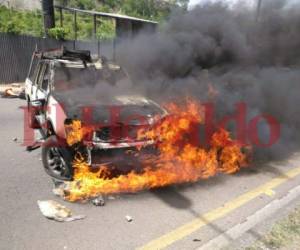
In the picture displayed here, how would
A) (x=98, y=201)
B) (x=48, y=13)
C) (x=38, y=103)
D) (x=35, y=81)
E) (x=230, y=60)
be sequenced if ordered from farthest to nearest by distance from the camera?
(x=48, y=13), (x=230, y=60), (x=35, y=81), (x=38, y=103), (x=98, y=201)

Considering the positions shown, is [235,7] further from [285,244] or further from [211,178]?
[285,244]

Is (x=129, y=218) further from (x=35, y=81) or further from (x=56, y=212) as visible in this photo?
(x=35, y=81)

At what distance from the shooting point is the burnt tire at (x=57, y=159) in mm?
5089

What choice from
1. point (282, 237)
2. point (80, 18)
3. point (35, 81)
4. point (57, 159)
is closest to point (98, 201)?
point (57, 159)

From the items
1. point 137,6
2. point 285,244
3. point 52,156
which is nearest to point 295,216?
point 285,244

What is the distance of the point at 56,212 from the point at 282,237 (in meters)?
2.58

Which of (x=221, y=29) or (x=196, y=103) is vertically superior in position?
(x=221, y=29)

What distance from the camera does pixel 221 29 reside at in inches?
356

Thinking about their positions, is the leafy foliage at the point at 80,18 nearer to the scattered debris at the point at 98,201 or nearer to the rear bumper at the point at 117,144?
the rear bumper at the point at 117,144

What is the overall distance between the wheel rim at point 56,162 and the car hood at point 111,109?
67cm

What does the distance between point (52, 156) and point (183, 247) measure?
2655 mm

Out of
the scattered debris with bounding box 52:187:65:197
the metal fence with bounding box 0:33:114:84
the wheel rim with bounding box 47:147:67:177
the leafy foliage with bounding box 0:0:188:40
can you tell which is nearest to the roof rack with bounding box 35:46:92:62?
the wheel rim with bounding box 47:147:67:177

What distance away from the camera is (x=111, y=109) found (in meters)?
5.45

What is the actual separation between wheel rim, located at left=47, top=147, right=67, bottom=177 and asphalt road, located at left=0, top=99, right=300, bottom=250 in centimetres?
20
